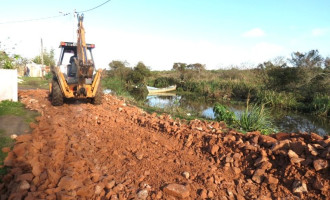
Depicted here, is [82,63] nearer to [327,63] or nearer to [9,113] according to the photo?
[9,113]

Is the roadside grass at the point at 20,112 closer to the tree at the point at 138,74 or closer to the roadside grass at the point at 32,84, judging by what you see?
the roadside grass at the point at 32,84

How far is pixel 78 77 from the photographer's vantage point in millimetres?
7477

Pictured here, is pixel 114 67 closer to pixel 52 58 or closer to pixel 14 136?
pixel 52 58

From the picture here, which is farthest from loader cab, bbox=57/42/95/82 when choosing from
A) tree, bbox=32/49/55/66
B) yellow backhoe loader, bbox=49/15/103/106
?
tree, bbox=32/49/55/66

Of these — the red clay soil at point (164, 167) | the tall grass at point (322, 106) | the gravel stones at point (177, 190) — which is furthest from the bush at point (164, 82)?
the gravel stones at point (177, 190)

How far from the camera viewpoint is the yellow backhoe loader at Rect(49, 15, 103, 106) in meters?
7.50

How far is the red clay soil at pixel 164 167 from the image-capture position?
2.90 m

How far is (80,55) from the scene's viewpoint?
25.1 ft

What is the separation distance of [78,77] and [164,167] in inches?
202

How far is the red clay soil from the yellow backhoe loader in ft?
10.2

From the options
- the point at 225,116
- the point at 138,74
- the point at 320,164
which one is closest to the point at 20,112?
the point at 225,116

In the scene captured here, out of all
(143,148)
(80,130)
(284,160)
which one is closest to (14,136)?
(80,130)

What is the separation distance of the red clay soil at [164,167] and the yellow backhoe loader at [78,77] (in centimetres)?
312

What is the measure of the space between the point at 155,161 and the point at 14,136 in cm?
290
